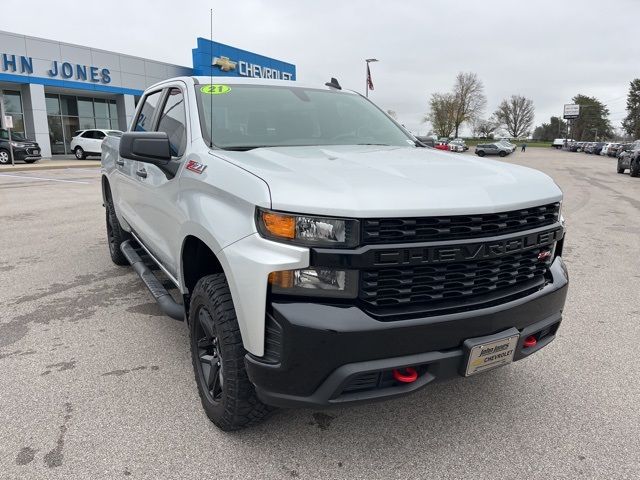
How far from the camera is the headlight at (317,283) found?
1926 millimetres

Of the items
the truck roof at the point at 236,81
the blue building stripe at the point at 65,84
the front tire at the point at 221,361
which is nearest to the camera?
the front tire at the point at 221,361

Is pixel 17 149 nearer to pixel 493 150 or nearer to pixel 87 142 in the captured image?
pixel 87 142

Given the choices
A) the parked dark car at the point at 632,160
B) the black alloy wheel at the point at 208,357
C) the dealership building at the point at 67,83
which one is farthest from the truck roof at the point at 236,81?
the parked dark car at the point at 632,160

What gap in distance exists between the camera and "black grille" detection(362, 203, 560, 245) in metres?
1.92

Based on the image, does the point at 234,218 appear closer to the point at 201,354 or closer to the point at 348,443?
the point at 201,354

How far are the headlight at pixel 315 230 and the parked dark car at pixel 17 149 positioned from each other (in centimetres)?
2450

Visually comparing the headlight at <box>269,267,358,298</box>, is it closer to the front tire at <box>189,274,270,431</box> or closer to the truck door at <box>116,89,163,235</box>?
the front tire at <box>189,274,270,431</box>

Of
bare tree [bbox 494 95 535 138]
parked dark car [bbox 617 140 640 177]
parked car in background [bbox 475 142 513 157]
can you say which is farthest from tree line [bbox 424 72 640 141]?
parked dark car [bbox 617 140 640 177]

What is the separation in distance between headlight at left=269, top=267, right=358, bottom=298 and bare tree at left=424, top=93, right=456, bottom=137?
88398 mm

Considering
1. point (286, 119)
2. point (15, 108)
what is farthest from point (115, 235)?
point (15, 108)

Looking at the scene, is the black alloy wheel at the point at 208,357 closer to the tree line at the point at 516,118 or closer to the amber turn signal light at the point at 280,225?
the amber turn signal light at the point at 280,225

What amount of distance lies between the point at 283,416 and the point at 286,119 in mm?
1892

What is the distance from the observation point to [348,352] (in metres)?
1.90

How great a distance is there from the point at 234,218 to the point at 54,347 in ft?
7.11
